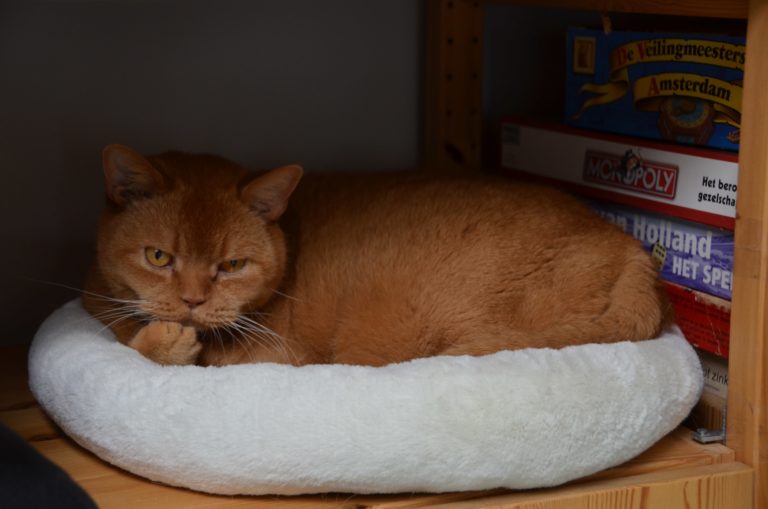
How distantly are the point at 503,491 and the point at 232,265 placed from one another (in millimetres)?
544

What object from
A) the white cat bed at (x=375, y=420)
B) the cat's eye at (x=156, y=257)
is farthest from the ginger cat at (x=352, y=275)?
the white cat bed at (x=375, y=420)

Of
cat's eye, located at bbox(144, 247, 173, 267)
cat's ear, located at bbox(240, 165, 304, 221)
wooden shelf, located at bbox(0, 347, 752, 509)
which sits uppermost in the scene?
cat's ear, located at bbox(240, 165, 304, 221)

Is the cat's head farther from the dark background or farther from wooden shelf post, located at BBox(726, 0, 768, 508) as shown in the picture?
wooden shelf post, located at BBox(726, 0, 768, 508)

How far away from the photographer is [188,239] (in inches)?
61.4

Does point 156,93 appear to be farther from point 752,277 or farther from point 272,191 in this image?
point 752,277

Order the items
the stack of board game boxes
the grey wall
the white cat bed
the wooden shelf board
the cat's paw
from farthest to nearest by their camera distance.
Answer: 1. the grey wall
2. the stack of board game boxes
3. the cat's paw
4. the wooden shelf board
5. the white cat bed

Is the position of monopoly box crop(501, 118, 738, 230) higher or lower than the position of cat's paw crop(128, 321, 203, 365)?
higher

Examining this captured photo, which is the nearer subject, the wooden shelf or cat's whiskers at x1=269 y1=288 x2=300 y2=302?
the wooden shelf

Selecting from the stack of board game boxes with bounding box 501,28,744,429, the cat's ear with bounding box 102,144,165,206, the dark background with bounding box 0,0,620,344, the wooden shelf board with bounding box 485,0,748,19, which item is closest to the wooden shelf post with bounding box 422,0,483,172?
the dark background with bounding box 0,0,620,344

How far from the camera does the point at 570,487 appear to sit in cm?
141

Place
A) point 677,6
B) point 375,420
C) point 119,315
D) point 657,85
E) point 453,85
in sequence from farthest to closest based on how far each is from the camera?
point 453,85 → point 657,85 → point 119,315 → point 677,6 → point 375,420

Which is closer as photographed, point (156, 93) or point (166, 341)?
point (166, 341)

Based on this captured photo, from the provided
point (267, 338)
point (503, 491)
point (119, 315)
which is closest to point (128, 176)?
point (119, 315)

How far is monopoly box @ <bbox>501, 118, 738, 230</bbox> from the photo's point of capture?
1619mm
